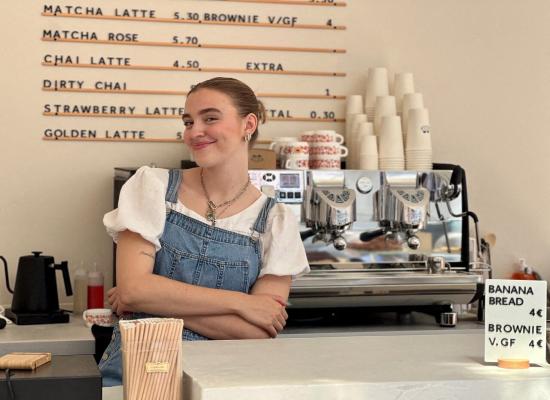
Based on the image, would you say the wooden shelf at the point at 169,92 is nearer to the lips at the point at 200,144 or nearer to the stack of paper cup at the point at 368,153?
the stack of paper cup at the point at 368,153

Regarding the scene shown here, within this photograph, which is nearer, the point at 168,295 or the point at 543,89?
the point at 168,295

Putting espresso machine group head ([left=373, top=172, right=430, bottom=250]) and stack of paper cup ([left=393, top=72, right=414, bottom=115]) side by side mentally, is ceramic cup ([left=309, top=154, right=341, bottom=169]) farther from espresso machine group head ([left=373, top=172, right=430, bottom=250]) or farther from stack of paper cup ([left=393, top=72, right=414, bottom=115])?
stack of paper cup ([left=393, top=72, right=414, bottom=115])

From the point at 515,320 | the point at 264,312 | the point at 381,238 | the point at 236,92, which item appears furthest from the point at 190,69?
the point at 515,320

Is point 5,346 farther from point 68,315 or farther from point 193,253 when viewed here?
point 193,253

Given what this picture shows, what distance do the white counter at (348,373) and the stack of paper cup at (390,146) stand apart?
168 centimetres

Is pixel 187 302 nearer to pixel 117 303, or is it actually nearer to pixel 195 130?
pixel 117 303

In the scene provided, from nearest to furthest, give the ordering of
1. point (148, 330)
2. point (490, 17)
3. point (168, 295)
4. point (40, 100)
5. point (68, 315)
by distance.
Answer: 1. point (148, 330)
2. point (168, 295)
3. point (68, 315)
4. point (40, 100)
5. point (490, 17)

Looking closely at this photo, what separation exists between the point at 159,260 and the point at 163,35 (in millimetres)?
1502

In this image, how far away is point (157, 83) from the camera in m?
3.78

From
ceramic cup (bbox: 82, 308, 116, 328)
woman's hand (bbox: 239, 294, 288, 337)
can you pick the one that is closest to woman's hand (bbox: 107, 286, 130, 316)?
woman's hand (bbox: 239, 294, 288, 337)

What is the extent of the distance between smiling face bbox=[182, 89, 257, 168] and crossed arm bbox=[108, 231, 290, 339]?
27 centimetres

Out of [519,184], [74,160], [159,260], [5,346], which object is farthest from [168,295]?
[519,184]

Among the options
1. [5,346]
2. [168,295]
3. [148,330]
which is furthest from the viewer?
[5,346]

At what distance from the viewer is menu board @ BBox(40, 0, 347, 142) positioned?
368cm
